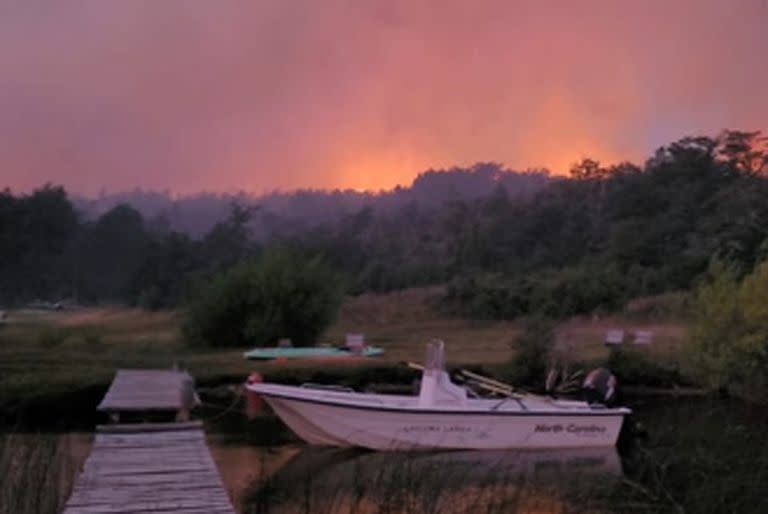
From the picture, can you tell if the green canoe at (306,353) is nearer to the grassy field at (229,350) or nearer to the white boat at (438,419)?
the grassy field at (229,350)

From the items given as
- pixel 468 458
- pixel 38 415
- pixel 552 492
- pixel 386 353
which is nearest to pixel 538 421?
pixel 468 458

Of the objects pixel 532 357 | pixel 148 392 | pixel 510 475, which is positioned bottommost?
pixel 510 475

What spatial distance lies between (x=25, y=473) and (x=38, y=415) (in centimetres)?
1331

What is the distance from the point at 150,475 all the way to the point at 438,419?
8.69 meters

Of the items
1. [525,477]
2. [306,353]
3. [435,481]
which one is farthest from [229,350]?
[435,481]

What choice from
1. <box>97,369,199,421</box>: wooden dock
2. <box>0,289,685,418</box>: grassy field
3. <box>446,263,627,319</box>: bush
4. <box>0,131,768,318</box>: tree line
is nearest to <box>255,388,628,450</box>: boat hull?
<box>97,369,199,421</box>: wooden dock

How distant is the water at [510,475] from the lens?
9109mm

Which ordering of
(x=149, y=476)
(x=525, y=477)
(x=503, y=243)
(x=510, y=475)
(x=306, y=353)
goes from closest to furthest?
1. (x=149, y=476)
2. (x=525, y=477)
3. (x=510, y=475)
4. (x=306, y=353)
5. (x=503, y=243)

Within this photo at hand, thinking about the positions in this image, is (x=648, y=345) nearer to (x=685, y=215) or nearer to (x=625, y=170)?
(x=685, y=215)

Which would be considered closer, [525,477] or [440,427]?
[525,477]

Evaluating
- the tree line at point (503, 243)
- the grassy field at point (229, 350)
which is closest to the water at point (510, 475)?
the grassy field at point (229, 350)

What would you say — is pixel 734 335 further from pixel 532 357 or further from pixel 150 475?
pixel 150 475

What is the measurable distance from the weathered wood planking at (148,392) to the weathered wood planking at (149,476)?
303 cm

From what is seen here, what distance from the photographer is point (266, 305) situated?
35812 millimetres
